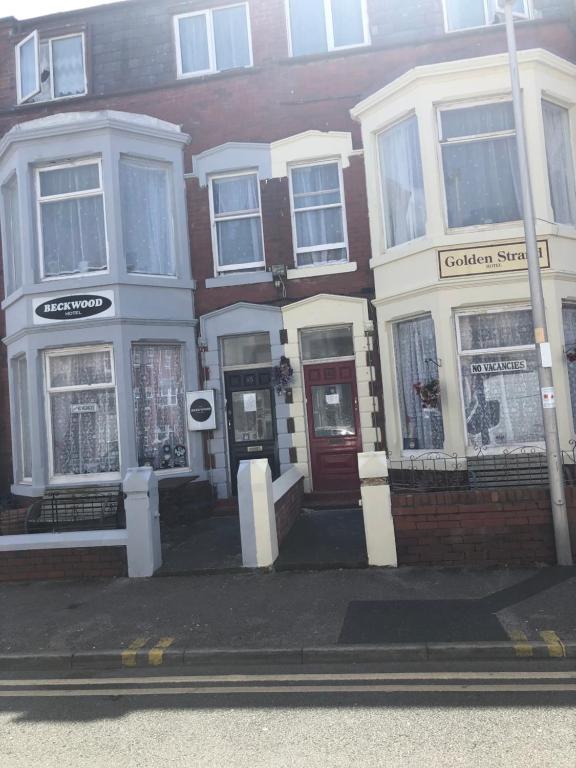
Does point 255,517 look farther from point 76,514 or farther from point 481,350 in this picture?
point 481,350

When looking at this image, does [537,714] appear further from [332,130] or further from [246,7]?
[246,7]

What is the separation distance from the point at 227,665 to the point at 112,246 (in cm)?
723

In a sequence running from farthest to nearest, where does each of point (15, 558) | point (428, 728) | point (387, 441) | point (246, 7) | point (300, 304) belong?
1. point (246, 7)
2. point (300, 304)
3. point (387, 441)
4. point (15, 558)
5. point (428, 728)

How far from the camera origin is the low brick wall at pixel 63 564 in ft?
23.7

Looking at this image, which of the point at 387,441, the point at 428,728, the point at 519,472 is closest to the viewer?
the point at 428,728

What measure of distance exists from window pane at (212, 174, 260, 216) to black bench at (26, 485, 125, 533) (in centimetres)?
539

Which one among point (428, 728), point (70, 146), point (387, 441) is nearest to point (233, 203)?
point (70, 146)

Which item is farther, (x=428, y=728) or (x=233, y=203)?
(x=233, y=203)

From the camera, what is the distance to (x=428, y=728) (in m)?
3.69

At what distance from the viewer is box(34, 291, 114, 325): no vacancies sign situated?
9945 millimetres

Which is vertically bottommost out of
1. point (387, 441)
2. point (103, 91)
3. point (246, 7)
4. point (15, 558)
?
point (15, 558)

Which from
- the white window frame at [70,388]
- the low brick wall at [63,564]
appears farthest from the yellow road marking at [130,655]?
the white window frame at [70,388]

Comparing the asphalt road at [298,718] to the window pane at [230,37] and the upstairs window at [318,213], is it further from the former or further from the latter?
the window pane at [230,37]

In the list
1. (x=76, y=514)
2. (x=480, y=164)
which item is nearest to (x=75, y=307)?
(x=76, y=514)
